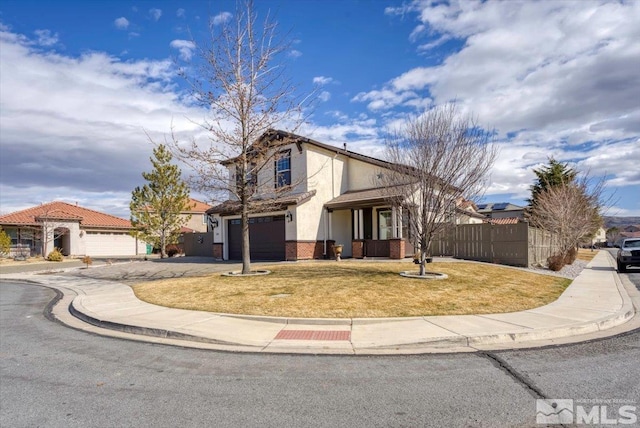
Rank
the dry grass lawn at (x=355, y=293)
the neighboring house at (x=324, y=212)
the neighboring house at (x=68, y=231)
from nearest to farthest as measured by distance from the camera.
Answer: the dry grass lawn at (x=355, y=293) → the neighboring house at (x=324, y=212) → the neighboring house at (x=68, y=231)

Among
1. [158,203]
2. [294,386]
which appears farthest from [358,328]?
[158,203]

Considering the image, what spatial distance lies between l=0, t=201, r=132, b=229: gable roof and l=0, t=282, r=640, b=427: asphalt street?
1380 inches

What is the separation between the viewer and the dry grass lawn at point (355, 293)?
9.23 m

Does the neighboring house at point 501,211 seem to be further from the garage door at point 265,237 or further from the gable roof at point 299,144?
the garage door at point 265,237

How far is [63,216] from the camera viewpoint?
37000 millimetres

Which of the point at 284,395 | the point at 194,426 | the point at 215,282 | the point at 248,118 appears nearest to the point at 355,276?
the point at 215,282

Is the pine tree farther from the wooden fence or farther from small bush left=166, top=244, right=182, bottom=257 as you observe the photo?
the wooden fence

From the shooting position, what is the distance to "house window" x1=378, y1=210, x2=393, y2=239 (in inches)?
863

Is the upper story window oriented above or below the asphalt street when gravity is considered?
above

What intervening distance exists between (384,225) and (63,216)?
1209 inches

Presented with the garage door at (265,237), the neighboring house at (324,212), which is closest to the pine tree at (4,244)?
the neighboring house at (324,212)

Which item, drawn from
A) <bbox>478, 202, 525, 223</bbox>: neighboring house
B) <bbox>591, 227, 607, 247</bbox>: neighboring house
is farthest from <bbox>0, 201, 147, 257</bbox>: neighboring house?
<bbox>591, 227, 607, 247</bbox>: neighboring house

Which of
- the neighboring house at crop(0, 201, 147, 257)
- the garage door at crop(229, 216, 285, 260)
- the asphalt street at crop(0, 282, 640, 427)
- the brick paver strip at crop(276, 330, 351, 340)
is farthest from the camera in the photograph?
the neighboring house at crop(0, 201, 147, 257)

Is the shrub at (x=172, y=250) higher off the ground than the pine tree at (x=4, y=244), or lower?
lower
